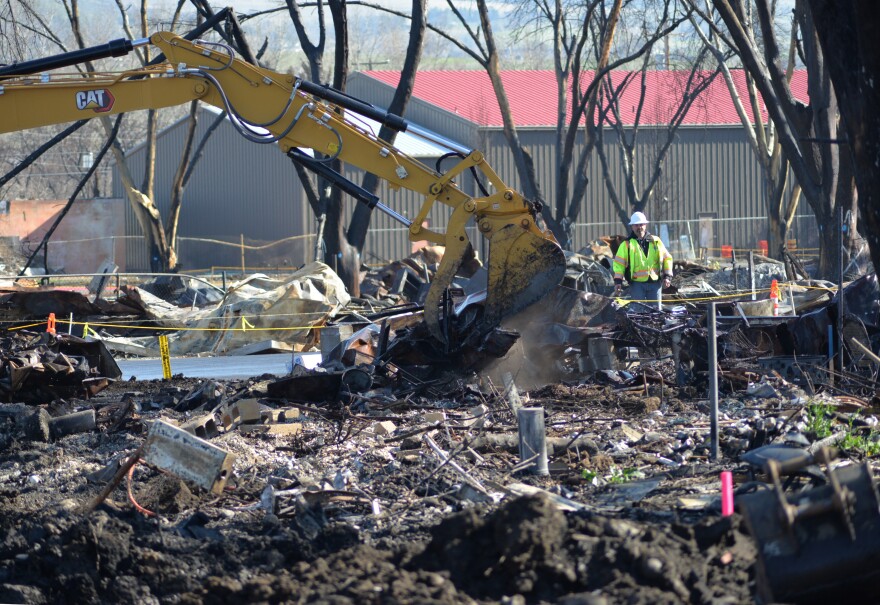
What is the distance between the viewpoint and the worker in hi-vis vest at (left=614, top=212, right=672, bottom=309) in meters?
14.9

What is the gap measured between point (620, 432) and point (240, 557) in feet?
12.8

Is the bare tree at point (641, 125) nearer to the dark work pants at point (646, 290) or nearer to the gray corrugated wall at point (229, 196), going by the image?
the gray corrugated wall at point (229, 196)

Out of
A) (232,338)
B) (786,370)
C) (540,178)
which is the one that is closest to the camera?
(786,370)

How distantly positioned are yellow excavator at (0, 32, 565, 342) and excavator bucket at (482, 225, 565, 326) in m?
0.01

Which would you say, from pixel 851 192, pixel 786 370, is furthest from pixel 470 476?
pixel 851 192

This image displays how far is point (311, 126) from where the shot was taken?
12.2 metres

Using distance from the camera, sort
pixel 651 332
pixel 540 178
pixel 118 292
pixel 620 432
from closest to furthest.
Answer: pixel 620 432 → pixel 651 332 → pixel 118 292 → pixel 540 178

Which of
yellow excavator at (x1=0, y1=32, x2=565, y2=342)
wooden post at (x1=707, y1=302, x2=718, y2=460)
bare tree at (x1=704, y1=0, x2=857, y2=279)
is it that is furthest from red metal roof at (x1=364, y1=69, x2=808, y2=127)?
wooden post at (x1=707, y1=302, x2=718, y2=460)

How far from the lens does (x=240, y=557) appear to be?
6.04 metres

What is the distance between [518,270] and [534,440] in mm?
4322

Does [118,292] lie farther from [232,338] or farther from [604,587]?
[604,587]

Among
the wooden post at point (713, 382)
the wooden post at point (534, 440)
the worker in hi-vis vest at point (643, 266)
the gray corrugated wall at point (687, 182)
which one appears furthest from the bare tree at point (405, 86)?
the gray corrugated wall at point (687, 182)

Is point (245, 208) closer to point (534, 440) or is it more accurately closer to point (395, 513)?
point (534, 440)

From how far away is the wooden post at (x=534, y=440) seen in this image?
25.2ft
